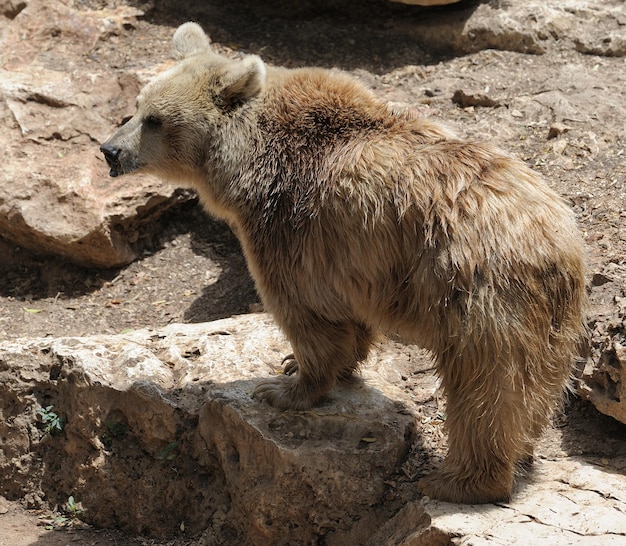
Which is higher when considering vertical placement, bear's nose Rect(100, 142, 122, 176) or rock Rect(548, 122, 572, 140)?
rock Rect(548, 122, 572, 140)

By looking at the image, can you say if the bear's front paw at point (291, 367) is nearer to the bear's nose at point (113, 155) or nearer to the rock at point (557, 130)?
the bear's nose at point (113, 155)

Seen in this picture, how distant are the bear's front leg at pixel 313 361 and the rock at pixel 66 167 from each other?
3452mm

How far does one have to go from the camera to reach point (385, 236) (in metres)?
4.66

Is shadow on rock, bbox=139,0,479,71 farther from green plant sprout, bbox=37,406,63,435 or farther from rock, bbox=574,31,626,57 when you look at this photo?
green plant sprout, bbox=37,406,63,435

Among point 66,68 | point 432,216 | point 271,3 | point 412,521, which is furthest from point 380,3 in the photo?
point 412,521

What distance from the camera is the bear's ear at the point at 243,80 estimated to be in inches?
199

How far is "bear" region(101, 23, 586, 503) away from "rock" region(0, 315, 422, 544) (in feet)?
1.11

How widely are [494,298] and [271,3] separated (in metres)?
7.34

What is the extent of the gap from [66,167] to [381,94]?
3.54 meters

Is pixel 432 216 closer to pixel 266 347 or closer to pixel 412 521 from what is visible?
pixel 412 521

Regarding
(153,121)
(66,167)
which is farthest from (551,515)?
(66,167)

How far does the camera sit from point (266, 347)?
6.26 metres

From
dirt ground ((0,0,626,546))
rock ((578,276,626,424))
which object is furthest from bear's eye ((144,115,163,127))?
rock ((578,276,626,424))

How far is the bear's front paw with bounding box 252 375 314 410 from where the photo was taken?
540cm
